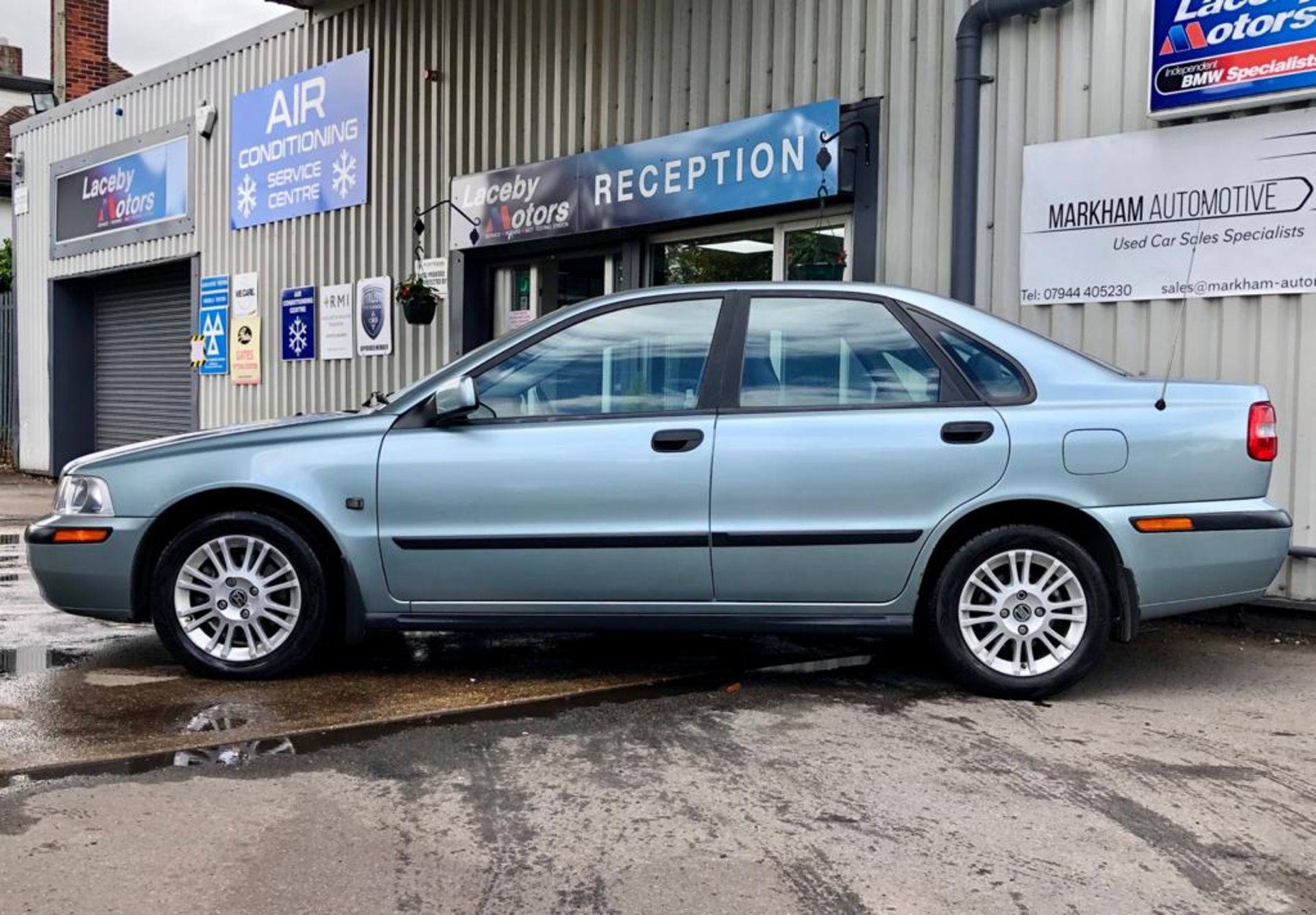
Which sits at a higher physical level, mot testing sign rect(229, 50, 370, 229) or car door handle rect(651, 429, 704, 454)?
mot testing sign rect(229, 50, 370, 229)

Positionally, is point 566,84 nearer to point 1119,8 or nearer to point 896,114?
point 896,114

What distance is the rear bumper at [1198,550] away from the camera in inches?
191

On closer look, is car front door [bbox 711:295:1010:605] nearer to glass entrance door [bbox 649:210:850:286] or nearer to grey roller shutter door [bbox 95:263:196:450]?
glass entrance door [bbox 649:210:850:286]

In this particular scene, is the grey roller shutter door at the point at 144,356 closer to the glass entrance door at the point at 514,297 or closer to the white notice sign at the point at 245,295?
the white notice sign at the point at 245,295

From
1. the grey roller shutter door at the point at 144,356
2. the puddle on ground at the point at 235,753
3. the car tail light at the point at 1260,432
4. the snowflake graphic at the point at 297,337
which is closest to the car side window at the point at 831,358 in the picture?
the car tail light at the point at 1260,432

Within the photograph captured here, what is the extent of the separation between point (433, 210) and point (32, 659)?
22.4ft

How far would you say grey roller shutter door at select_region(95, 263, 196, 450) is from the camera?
15652mm

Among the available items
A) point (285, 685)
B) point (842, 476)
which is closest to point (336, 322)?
point (285, 685)

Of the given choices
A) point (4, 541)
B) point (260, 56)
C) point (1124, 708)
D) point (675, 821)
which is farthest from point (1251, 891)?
point (260, 56)

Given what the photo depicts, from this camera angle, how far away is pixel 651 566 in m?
4.96

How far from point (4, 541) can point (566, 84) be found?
19.9ft

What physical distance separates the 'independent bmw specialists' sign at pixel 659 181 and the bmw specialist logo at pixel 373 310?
127 centimetres

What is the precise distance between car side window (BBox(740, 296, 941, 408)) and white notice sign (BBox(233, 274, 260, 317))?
33.1 feet

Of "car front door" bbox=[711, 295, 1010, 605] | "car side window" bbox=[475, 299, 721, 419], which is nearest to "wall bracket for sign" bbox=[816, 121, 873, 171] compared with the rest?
"car side window" bbox=[475, 299, 721, 419]
